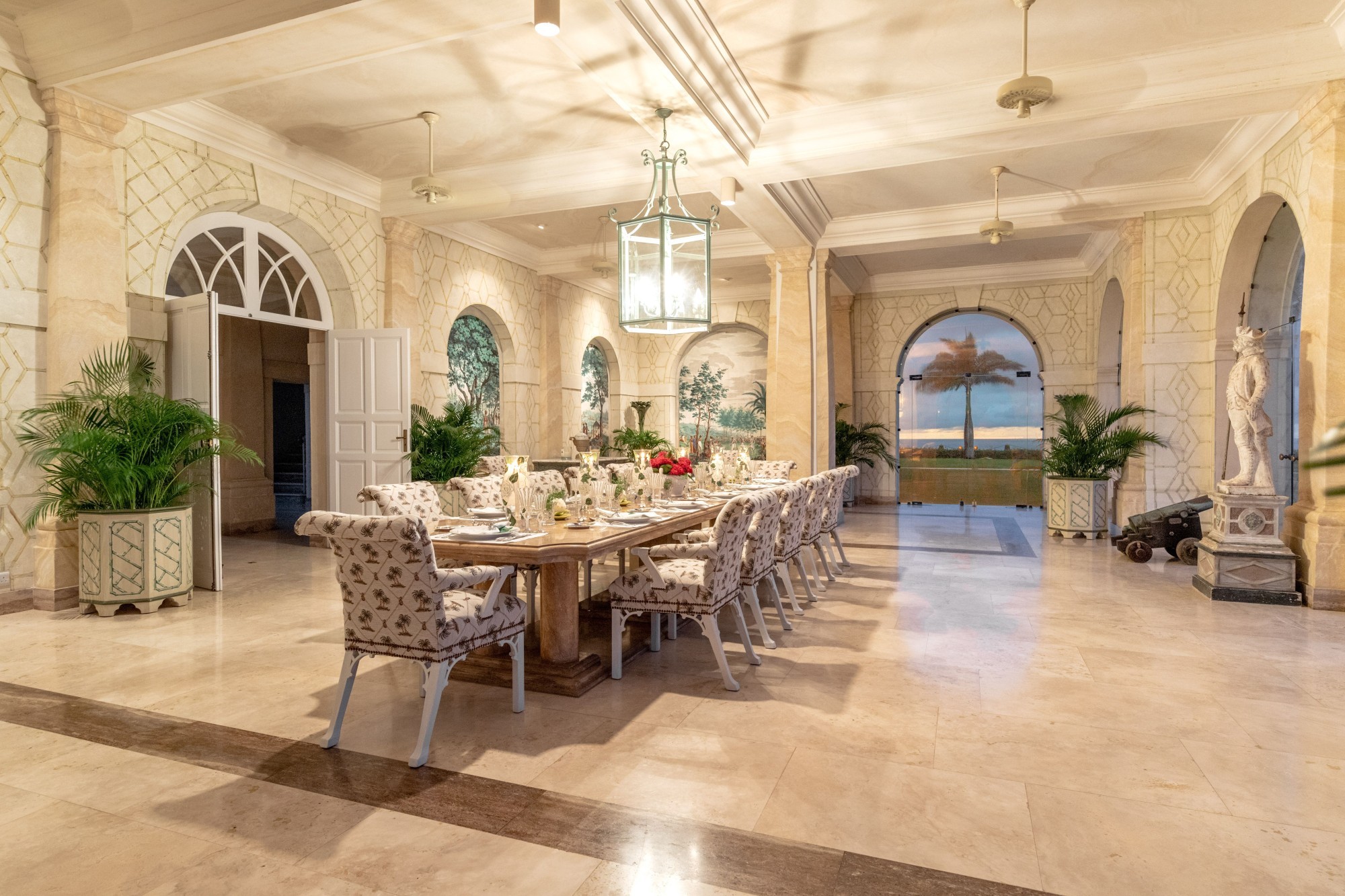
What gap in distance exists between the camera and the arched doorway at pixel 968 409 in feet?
45.3

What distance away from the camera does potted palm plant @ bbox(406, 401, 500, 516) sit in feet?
26.5

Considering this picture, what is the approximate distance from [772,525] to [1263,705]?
7.77 ft

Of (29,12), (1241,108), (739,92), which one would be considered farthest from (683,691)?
(29,12)

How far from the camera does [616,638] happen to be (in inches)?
149

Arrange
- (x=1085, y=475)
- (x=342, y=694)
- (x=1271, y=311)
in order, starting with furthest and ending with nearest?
(x=1085, y=475)
(x=1271, y=311)
(x=342, y=694)

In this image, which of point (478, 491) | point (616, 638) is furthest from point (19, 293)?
point (616, 638)

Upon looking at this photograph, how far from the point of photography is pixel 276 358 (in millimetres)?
10266

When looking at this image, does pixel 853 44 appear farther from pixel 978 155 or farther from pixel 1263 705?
pixel 1263 705

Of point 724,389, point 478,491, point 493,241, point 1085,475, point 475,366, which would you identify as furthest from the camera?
point 724,389

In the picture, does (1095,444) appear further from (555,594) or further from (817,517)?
(555,594)

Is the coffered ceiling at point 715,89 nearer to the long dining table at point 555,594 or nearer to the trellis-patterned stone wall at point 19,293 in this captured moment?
the trellis-patterned stone wall at point 19,293

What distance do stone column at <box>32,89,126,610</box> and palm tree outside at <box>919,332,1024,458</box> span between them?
12126mm

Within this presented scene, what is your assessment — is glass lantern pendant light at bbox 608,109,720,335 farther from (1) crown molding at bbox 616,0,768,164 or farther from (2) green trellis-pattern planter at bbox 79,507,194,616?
(2) green trellis-pattern planter at bbox 79,507,194,616

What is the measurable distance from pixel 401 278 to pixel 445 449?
1.90 metres
